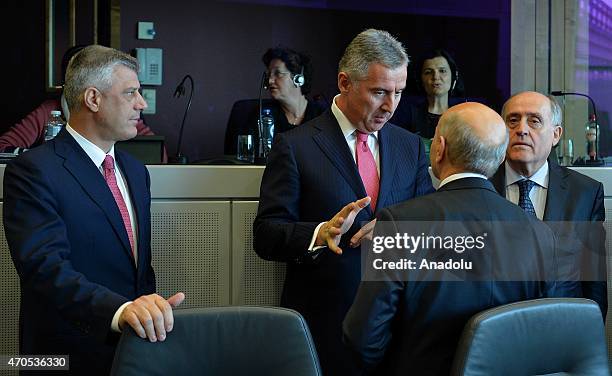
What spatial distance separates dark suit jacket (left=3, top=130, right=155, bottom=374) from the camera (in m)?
1.71

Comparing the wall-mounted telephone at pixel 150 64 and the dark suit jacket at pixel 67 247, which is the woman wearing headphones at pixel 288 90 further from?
the wall-mounted telephone at pixel 150 64

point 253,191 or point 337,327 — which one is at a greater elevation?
point 253,191

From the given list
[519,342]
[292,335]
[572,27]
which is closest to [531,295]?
[519,342]

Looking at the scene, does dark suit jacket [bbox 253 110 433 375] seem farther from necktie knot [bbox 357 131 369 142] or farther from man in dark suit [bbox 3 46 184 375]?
man in dark suit [bbox 3 46 184 375]

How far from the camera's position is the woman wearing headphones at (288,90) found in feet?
13.0

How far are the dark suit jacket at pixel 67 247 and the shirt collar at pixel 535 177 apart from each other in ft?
3.74

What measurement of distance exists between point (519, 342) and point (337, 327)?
0.74m

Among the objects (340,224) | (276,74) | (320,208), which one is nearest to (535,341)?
(340,224)

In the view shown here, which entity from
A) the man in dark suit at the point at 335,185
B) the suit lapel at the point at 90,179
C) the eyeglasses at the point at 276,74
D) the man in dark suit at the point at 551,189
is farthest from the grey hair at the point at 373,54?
the eyeglasses at the point at 276,74

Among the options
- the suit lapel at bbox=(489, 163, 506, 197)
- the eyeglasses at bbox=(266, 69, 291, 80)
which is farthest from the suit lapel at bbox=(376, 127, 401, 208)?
the eyeglasses at bbox=(266, 69, 291, 80)

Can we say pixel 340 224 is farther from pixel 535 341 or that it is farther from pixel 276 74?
pixel 276 74

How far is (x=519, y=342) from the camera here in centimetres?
151

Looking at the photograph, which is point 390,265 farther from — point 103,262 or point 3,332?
point 3,332

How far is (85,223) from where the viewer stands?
1912 mm
